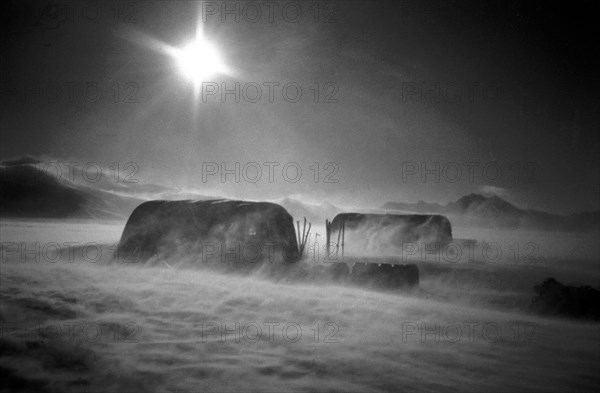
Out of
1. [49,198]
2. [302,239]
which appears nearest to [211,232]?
[302,239]

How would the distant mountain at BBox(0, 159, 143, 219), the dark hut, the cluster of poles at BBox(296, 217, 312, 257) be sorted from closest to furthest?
the dark hut < the cluster of poles at BBox(296, 217, 312, 257) < the distant mountain at BBox(0, 159, 143, 219)

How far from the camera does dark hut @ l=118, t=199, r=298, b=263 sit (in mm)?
9344

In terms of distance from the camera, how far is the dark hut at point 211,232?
30.7ft

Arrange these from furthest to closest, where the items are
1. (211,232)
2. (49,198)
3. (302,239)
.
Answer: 1. (49,198)
2. (302,239)
3. (211,232)

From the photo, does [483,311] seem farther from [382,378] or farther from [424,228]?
[424,228]

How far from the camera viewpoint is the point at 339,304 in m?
6.46

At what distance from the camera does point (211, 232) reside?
9.61 metres

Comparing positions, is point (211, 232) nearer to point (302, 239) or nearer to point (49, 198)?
Result: point (302, 239)

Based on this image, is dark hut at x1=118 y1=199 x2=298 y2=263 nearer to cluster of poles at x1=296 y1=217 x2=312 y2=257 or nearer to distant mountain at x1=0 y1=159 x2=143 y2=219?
cluster of poles at x1=296 y1=217 x2=312 y2=257

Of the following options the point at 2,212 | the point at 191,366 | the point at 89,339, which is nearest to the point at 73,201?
the point at 2,212

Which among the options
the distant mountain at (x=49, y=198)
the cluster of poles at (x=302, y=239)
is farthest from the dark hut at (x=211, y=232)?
the distant mountain at (x=49, y=198)

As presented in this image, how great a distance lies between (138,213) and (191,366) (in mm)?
7156

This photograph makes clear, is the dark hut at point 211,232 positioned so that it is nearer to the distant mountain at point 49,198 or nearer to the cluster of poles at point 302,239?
the cluster of poles at point 302,239

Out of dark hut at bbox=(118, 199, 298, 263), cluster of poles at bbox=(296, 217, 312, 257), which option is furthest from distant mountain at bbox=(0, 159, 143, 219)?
cluster of poles at bbox=(296, 217, 312, 257)
